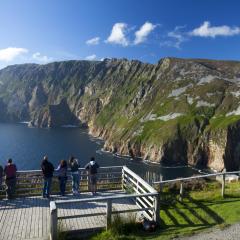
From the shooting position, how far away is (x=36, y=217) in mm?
19281

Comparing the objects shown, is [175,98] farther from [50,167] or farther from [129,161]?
[50,167]

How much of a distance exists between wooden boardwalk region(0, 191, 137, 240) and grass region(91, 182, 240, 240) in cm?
165

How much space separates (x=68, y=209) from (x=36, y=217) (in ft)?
5.56

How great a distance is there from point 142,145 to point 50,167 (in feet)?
438

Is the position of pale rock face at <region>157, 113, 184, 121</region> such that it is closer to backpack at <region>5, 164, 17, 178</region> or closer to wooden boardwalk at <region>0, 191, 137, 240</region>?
wooden boardwalk at <region>0, 191, 137, 240</region>

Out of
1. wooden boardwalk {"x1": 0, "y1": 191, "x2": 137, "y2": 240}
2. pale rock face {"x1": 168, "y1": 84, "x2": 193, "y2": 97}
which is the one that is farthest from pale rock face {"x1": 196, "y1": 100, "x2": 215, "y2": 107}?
wooden boardwalk {"x1": 0, "y1": 191, "x2": 137, "y2": 240}

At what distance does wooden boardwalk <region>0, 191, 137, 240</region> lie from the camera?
17.3m

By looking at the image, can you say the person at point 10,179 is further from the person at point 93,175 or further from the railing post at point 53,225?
the railing post at point 53,225

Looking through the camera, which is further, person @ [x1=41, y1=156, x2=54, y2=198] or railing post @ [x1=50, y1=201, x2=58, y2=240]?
person @ [x1=41, y1=156, x2=54, y2=198]

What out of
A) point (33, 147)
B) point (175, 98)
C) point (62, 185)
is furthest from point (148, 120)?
point (62, 185)

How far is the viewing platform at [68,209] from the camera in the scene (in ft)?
55.4

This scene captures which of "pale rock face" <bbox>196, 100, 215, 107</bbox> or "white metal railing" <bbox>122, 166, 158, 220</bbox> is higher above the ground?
"pale rock face" <bbox>196, 100, 215, 107</bbox>

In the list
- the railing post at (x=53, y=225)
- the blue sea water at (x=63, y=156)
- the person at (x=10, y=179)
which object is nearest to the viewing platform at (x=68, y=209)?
the railing post at (x=53, y=225)

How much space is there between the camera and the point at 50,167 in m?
22.8
